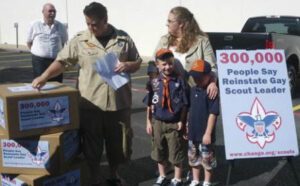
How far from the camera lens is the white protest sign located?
4.37 meters

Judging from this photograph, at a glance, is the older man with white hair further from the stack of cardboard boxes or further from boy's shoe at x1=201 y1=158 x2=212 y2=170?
boy's shoe at x1=201 y1=158 x2=212 y2=170

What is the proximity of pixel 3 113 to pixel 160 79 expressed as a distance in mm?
1456

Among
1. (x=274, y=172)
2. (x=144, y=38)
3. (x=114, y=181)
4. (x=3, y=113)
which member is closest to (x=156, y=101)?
(x=114, y=181)

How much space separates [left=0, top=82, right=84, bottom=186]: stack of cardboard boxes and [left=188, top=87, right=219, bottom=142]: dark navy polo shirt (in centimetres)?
105

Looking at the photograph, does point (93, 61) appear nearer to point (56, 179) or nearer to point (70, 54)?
point (70, 54)

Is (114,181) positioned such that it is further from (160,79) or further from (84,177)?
(160,79)

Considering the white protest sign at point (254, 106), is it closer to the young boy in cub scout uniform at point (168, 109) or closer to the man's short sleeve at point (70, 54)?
the young boy in cub scout uniform at point (168, 109)

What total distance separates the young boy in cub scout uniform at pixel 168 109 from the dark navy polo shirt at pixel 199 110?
0.08 m

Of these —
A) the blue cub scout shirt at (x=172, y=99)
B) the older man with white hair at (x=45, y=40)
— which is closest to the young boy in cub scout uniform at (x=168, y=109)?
the blue cub scout shirt at (x=172, y=99)

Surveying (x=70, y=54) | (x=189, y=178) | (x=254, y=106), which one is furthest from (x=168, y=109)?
(x=70, y=54)

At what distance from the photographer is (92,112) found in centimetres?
453

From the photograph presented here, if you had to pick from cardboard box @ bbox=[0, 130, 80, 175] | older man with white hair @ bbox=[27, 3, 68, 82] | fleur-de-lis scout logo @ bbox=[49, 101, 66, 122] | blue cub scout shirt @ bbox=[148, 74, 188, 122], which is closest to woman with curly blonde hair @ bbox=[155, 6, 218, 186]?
blue cub scout shirt @ bbox=[148, 74, 188, 122]

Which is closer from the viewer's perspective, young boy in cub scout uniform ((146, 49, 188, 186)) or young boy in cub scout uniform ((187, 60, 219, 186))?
young boy in cub scout uniform ((187, 60, 219, 186))

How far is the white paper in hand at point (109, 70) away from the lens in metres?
4.35
